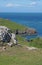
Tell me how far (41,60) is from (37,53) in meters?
3.58

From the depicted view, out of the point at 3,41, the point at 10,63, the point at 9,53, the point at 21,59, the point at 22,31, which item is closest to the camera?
the point at 10,63

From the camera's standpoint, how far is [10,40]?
3397 centimetres

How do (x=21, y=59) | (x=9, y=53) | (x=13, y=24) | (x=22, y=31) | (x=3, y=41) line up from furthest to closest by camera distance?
(x=13, y=24)
(x=22, y=31)
(x=3, y=41)
(x=9, y=53)
(x=21, y=59)

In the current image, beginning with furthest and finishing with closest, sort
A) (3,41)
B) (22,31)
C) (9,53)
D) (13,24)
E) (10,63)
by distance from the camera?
(13,24)
(22,31)
(3,41)
(9,53)
(10,63)

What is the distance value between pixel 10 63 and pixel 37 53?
17.6ft

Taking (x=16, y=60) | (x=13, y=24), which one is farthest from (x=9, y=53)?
(x=13, y=24)

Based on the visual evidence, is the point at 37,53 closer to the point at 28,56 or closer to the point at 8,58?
the point at 28,56

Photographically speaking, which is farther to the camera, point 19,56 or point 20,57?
point 19,56

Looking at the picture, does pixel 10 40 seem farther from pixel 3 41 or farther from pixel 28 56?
pixel 28 56

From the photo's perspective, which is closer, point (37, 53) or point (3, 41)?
point (37, 53)

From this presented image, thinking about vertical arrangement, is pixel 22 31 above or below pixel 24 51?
below

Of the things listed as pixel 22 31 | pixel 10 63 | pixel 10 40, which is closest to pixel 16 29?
pixel 22 31

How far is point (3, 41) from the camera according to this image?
32.8 meters

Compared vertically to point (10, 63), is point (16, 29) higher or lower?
lower
